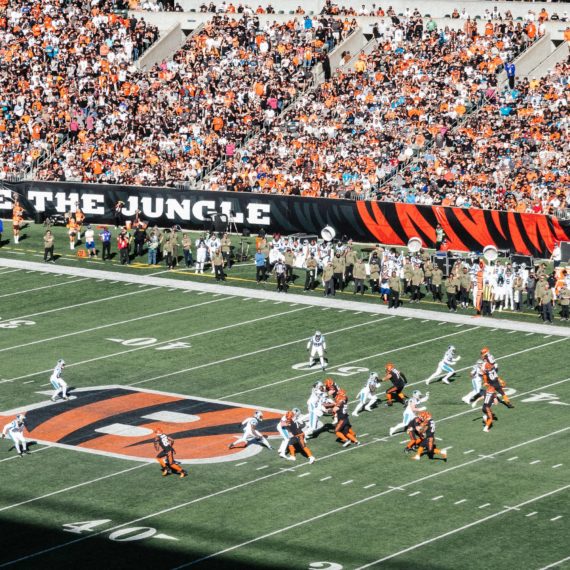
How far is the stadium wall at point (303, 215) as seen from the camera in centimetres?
5697

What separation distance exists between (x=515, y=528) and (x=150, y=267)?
96.7 feet

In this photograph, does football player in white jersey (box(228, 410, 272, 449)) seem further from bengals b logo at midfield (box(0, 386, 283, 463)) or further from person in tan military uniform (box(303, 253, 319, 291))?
person in tan military uniform (box(303, 253, 319, 291))

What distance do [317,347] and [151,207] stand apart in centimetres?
2202

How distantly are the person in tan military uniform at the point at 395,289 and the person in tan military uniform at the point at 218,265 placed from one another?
726cm

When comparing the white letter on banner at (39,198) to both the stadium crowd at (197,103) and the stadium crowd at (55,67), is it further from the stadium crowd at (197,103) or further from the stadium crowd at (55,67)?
the stadium crowd at (55,67)

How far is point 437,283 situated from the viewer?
5159 cm

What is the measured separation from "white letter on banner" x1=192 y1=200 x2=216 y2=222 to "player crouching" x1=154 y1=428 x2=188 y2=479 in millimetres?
28510

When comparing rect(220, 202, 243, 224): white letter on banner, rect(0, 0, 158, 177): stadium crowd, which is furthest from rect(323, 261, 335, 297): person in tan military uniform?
rect(0, 0, 158, 177): stadium crowd

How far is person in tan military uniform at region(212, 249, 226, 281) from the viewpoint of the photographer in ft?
182

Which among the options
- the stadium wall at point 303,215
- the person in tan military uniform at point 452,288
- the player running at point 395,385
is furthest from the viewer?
the stadium wall at point 303,215

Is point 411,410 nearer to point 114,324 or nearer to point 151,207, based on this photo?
point 114,324

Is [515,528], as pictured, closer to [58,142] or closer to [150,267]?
[150,267]

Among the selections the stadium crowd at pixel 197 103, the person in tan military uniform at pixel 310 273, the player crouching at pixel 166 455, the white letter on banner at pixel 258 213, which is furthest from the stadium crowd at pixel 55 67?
the player crouching at pixel 166 455

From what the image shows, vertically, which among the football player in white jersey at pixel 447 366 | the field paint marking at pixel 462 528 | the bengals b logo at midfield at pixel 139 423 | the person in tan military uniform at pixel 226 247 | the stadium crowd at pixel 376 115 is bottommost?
the field paint marking at pixel 462 528
